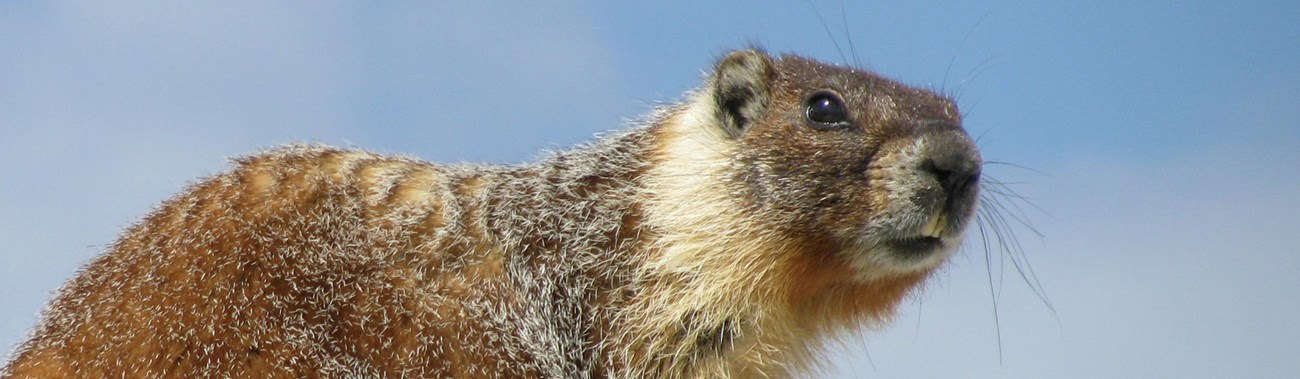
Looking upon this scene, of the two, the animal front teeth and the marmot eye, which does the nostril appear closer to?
the animal front teeth

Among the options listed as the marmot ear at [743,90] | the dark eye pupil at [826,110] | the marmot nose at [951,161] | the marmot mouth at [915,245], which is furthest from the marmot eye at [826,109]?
the marmot mouth at [915,245]

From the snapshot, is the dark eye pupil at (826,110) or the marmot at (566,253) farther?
the dark eye pupil at (826,110)

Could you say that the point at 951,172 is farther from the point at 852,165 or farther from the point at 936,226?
the point at 852,165

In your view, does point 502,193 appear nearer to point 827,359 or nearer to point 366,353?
point 366,353

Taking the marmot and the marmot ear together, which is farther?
the marmot ear

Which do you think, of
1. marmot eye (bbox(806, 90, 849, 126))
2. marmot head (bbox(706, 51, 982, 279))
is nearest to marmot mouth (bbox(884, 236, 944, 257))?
marmot head (bbox(706, 51, 982, 279))

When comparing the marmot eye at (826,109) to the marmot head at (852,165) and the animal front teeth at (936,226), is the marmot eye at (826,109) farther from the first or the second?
the animal front teeth at (936,226)

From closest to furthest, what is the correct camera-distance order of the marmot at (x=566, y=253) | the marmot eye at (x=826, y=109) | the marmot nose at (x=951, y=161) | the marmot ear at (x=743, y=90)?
the marmot at (x=566, y=253)
the marmot nose at (x=951, y=161)
the marmot eye at (x=826, y=109)
the marmot ear at (x=743, y=90)

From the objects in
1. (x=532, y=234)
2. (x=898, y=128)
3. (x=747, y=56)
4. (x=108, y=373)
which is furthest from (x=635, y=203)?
(x=108, y=373)
